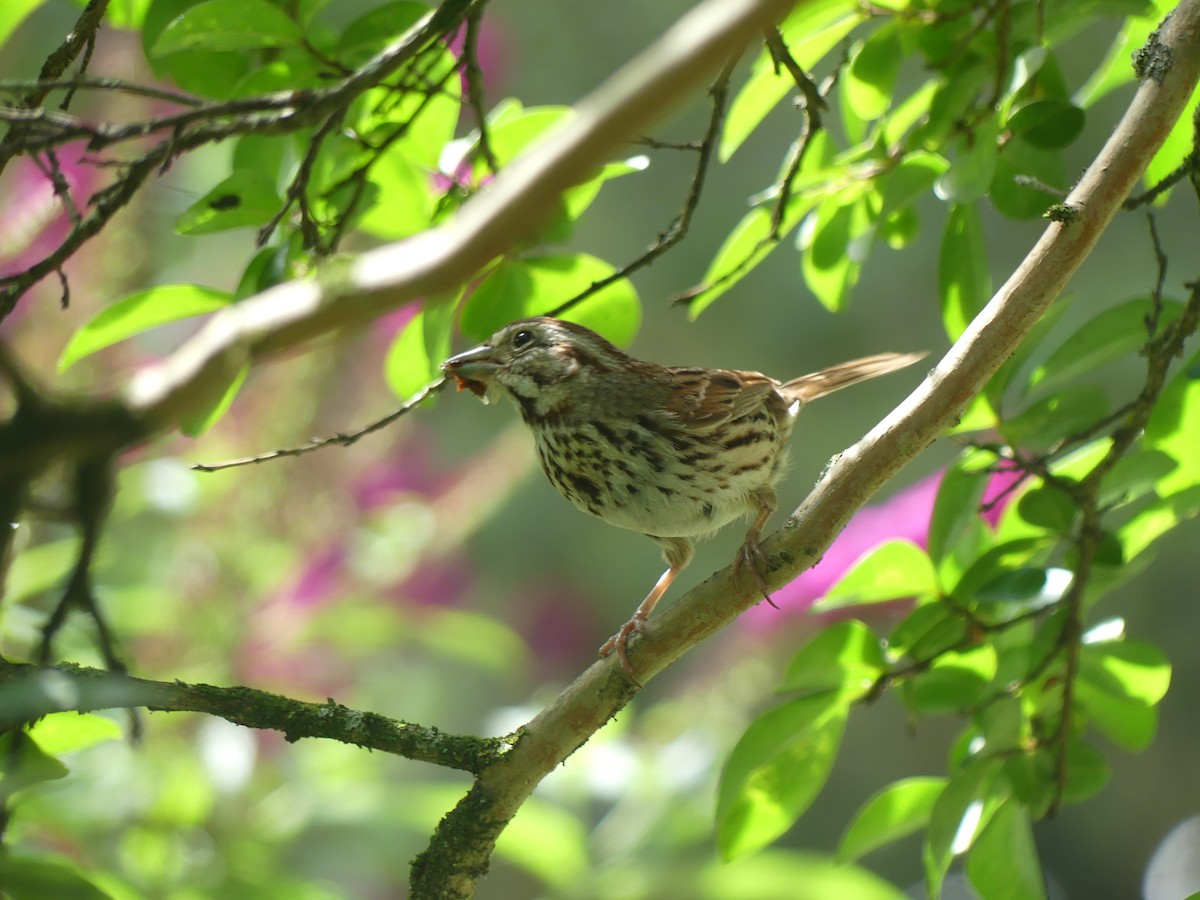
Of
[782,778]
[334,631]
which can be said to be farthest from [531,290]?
[334,631]

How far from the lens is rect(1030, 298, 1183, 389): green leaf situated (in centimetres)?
201

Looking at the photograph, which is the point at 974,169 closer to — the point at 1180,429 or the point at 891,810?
the point at 1180,429

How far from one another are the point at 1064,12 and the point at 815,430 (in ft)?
19.5

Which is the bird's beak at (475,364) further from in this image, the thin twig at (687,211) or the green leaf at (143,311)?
the green leaf at (143,311)

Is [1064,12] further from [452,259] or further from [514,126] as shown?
[452,259]

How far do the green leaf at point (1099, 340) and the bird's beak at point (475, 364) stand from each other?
1172 mm

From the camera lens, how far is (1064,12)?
1.92 m

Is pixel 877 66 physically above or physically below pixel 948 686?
above

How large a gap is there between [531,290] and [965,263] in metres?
0.79

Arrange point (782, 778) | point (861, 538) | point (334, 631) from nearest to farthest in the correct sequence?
point (782, 778) < point (861, 538) < point (334, 631)

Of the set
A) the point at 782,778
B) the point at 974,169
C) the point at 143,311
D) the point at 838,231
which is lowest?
the point at 782,778

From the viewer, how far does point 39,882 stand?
137 centimetres

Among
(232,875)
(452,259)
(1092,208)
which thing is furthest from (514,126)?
(232,875)

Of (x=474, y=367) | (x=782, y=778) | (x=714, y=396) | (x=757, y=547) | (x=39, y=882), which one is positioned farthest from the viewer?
(x=714, y=396)
